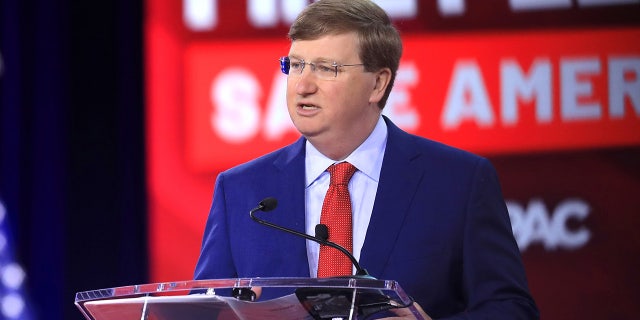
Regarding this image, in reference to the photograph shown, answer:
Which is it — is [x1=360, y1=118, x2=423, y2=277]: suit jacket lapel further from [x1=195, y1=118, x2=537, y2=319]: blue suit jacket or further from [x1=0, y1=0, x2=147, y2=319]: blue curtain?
[x1=0, y1=0, x2=147, y2=319]: blue curtain

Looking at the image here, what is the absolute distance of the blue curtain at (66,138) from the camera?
4180mm

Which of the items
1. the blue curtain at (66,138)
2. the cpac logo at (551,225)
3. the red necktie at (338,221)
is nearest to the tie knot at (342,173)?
the red necktie at (338,221)

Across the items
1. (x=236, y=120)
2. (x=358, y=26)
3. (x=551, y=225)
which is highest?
(x=358, y=26)

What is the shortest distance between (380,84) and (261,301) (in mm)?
926

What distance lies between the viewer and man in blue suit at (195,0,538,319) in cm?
226

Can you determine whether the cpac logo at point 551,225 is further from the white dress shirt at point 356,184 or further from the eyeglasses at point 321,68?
the eyeglasses at point 321,68

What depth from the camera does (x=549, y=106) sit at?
3773 millimetres

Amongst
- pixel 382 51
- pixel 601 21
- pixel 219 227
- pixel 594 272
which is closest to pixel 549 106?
pixel 601 21

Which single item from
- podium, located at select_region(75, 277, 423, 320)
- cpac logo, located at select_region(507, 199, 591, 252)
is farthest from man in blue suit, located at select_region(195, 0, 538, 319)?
cpac logo, located at select_region(507, 199, 591, 252)

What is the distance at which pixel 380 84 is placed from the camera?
2488mm

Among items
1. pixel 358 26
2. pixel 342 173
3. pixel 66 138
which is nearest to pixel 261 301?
pixel 342 173

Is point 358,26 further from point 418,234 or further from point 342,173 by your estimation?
point 418,234

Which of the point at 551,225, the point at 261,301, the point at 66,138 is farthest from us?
the point at 66,138

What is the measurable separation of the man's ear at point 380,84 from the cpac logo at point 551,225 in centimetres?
140
